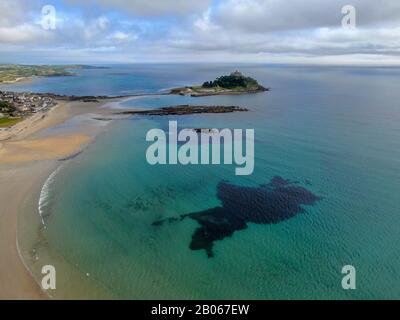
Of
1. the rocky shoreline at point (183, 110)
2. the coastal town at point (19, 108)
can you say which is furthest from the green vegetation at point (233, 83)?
the coastal town at point (19, 108)

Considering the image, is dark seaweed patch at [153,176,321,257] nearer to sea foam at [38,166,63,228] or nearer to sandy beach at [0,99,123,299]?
sandy beach at [0,99,123,299]

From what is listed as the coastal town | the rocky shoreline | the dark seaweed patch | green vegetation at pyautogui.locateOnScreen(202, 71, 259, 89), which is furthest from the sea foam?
green vegetation at pyautogui.locateOnScreen(202, 71, 259, 89)

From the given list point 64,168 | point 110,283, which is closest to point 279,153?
point 64,168

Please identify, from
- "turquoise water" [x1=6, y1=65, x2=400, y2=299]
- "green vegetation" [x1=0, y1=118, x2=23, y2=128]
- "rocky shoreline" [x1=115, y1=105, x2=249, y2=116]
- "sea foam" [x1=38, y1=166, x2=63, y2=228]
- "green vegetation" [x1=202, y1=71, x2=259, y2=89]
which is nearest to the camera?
"turquoise water" [x1=6, y1=65, x2=400, y2=299]

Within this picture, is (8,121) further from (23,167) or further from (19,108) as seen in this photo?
(23,167)

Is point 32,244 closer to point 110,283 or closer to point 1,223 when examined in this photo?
point 1,223

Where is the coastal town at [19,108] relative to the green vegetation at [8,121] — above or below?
above

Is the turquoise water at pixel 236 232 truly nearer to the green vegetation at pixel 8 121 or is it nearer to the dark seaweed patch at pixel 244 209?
the dark seaweed patch at pixel 244 209
